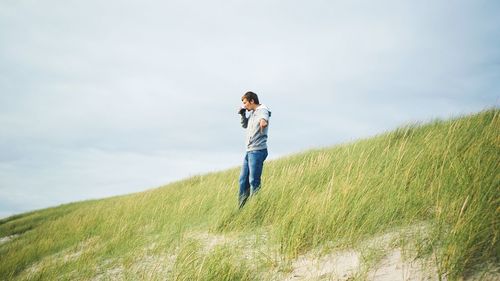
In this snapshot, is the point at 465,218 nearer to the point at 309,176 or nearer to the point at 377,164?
the point at 377,164

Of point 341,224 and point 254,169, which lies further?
point 254,169

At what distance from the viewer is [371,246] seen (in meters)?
2.44

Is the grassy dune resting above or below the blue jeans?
below

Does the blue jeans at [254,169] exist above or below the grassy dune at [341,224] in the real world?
above

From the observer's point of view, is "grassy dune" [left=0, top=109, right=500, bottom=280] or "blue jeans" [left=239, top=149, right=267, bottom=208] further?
"blue jeans" [left=239, top=149, right=267, bottom=208]

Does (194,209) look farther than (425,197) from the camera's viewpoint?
Yes

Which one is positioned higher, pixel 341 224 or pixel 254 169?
pixel 254 169

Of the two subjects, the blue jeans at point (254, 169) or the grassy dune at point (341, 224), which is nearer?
the grassy dune at point (341, 224)

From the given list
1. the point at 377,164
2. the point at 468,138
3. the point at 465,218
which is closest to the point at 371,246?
the point at 465,218

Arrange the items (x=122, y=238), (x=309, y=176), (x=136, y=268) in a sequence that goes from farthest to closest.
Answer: (x=122, y=238), (x=309, y=176), (x=136, y=268)

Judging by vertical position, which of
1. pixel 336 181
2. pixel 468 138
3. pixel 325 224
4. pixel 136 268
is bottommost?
pixel 136 268

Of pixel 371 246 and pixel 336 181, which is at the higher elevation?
pixel 336 181

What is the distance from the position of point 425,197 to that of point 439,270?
0.98m

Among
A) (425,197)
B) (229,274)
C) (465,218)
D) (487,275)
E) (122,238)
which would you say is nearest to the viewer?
(487,275)
